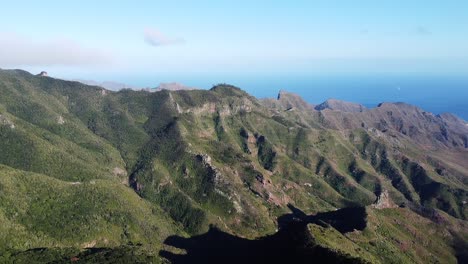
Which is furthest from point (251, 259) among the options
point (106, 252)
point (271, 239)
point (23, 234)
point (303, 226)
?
point (23, 234)

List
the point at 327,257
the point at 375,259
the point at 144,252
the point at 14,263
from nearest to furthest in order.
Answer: the point at 327,257, the point at 14,263, the point at 144,252, the point at 375,259

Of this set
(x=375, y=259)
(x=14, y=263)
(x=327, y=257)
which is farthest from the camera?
(x=375, y=259)

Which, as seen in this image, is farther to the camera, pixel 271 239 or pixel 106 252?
pixel 271 239

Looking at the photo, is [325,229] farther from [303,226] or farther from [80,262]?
[80,262]

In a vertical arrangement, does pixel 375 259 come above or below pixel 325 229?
below

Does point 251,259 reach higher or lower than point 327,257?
lower

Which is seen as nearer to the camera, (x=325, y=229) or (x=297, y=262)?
(x=297, y=262)

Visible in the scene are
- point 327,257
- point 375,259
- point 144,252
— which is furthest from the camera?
point 375,259

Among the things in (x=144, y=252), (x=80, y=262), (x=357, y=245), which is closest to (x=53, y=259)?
(x=80, y=262)

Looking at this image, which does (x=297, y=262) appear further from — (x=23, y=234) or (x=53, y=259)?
(x=23, y=234)
